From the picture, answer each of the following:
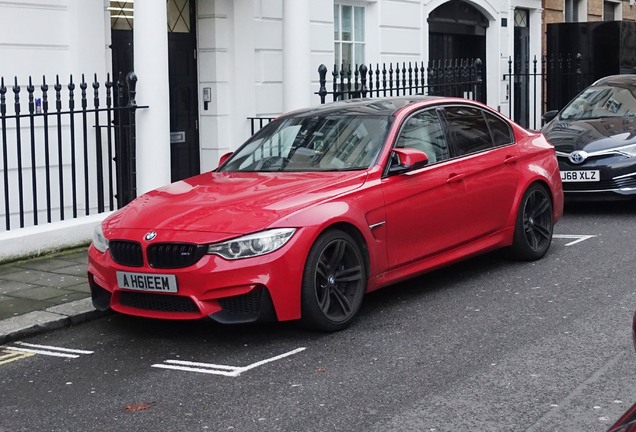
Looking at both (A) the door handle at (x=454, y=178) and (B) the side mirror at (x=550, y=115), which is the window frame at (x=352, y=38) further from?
(A) the door handle at (x=454, y=178)

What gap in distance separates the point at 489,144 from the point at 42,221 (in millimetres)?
4843

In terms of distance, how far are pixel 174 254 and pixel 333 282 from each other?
106cm

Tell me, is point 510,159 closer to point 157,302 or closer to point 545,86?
point 157,302

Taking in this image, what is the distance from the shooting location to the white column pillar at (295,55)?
44.1ft

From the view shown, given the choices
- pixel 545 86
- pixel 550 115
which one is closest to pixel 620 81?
pixel 550 115

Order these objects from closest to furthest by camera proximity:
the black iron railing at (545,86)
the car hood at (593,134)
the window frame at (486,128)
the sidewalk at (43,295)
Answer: the sidewalk at (43,295), the window frame at (486,128), the car hood at (593,134), the black iron railing at (545,86)

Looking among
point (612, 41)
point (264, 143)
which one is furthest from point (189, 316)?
point (612, 41)

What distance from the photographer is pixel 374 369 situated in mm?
5996

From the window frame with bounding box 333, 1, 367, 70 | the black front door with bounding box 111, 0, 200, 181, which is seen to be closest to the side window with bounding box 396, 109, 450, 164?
the black front door with bounding box 111, 0, 200, 181

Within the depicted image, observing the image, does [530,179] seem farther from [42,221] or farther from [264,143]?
[42,221]

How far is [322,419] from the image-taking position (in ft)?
16.9

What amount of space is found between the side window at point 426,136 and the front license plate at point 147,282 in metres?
2.17

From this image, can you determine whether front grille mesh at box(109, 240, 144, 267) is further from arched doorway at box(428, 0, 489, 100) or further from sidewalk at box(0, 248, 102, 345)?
arched doorway at box(428, 0, 489, 100)

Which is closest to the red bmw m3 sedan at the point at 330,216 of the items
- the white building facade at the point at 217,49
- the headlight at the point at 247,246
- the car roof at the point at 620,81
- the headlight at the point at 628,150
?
the headlight at the point at 247,246
